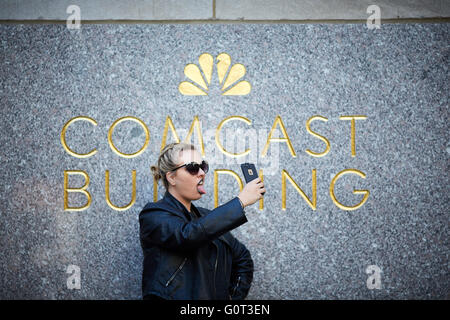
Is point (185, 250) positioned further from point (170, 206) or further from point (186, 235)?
point (170, 206)

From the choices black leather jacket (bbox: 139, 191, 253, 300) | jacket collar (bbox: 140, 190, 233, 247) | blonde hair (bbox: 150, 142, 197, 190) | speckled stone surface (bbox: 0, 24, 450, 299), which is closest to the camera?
black leather jacket (bbox: 139, 191, 253, 300)

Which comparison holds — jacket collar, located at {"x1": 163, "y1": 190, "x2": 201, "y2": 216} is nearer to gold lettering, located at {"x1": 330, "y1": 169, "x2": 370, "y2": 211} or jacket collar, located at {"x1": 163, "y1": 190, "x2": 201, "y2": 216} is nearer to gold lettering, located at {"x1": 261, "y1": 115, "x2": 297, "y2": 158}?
gold lettering, located at {"x1": 261, "y1": 115, "x2": 297, "y2": 158}

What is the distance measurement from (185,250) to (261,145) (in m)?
1.16

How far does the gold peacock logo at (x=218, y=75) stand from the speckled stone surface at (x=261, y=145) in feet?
0.17

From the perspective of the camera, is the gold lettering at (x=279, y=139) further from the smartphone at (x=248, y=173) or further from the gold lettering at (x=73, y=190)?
the gold lettering at (x=73, y=190)

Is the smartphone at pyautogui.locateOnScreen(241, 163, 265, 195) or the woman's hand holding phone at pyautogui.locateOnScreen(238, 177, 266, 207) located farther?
the smartphone at pyautogui.locateOnScreen(241, 163, 265, 195)

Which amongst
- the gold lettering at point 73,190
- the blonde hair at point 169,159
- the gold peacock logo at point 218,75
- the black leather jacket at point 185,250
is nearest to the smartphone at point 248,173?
the black leather jacket at point 185,250

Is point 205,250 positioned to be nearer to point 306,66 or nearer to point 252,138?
point 252,138

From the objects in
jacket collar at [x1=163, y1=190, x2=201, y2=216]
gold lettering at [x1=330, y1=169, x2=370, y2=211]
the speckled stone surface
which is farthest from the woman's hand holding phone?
gold lettering at [x1=330, y1=169, x2=370, y2=211]

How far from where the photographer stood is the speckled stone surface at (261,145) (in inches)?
109

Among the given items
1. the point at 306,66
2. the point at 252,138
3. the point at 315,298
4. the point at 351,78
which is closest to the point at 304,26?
the point at 306,66

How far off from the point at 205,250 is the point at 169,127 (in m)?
1.10

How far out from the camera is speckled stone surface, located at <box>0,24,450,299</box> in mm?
2768

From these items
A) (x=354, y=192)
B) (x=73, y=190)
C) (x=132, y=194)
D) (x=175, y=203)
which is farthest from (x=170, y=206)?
(x=354, y=192)
